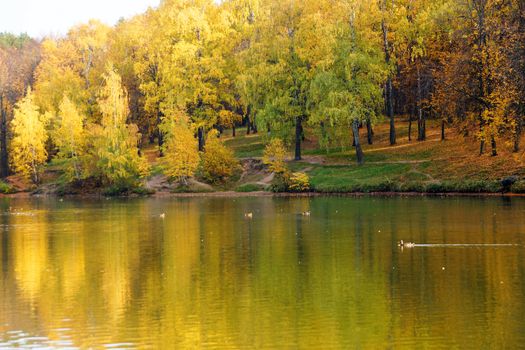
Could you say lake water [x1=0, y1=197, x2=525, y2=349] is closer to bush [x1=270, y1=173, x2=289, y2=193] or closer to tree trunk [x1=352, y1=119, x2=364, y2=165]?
bush [x1=270, y1=173, x2=289, y2=193]

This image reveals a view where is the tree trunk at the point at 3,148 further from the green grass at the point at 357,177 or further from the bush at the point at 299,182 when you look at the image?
the green grass at the point at 357,177

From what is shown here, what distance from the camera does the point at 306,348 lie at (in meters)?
16.0

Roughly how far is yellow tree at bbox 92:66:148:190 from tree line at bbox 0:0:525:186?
125 millimetres

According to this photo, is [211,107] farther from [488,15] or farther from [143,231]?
[143,231]

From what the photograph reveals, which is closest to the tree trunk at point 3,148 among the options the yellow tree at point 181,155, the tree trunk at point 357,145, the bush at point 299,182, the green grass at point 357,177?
the yellow tree at point 181,155

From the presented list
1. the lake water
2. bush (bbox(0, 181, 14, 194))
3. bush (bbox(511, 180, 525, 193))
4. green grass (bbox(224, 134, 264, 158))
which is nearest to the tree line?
bush (bbox(0, 181, 14, 194))

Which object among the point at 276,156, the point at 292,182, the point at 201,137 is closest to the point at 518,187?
the point at 292,182

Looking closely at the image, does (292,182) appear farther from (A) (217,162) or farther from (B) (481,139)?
(B) (481,139)

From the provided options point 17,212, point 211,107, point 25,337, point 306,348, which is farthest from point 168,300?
point 211,107

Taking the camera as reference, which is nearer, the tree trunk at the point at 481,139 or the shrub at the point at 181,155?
the tree trunk at the point at 481,139

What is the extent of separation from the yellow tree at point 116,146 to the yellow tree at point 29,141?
31.9 ft

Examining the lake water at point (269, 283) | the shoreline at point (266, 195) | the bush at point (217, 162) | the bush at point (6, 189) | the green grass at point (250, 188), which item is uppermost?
the bush at point (217, 162)

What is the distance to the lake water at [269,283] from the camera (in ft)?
56.7

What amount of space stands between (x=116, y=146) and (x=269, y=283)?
163 ft
